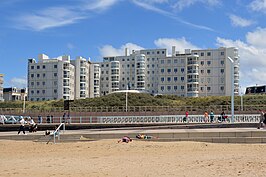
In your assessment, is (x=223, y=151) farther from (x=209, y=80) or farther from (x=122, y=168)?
(x=209, y=80)

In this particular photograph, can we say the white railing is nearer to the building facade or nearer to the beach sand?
the beach sand

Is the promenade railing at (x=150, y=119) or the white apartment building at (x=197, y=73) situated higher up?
the white apartment building at (x=197, y=73)

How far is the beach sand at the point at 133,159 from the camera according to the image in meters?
11.4

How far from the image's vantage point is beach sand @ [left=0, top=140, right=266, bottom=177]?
1135cm

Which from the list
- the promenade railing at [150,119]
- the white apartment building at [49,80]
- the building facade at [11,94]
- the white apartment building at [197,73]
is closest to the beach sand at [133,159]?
the promenade railing at [150,119]

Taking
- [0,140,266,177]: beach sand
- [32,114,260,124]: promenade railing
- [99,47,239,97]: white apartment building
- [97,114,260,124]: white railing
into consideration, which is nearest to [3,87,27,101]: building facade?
[99,47,239,97]: white apartment building

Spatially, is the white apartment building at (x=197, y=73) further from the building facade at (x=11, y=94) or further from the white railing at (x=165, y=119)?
the building facade at (x=11, y=94)

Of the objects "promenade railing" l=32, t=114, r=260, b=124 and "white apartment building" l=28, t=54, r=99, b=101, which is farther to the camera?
"white apartment building" l=28, t=54, r=99, b=101

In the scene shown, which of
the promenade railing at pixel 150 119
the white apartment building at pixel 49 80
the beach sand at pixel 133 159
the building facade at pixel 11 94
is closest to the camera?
the beach sand at pixel 133 159

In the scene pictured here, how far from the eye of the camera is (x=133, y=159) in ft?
47.6

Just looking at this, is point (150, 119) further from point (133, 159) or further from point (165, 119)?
point (133, 159)

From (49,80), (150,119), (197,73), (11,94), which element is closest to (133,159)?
(150,119)

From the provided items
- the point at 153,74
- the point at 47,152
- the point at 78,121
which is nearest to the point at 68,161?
the point at 47,152

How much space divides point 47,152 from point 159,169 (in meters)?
8.23
